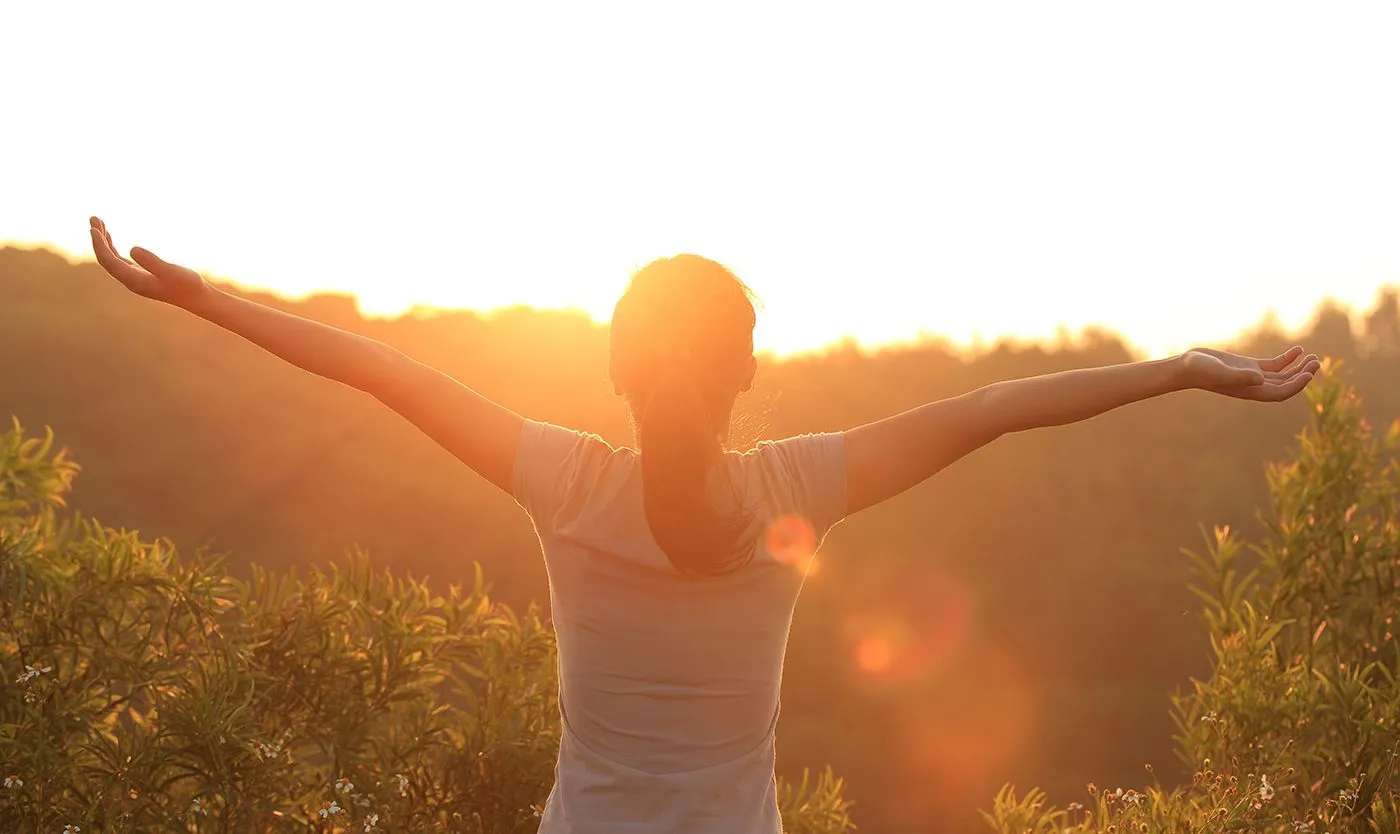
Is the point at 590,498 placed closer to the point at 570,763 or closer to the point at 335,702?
the point at 570,763

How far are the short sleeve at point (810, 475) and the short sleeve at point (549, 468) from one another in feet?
0.67

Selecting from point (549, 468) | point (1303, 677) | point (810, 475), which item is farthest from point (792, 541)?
point (1303, 677)

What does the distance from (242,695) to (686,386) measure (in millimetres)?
2398

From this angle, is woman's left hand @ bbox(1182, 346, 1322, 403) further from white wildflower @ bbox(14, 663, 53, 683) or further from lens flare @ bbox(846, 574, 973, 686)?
lens flare @ bbox(846, 574, 973, 686)

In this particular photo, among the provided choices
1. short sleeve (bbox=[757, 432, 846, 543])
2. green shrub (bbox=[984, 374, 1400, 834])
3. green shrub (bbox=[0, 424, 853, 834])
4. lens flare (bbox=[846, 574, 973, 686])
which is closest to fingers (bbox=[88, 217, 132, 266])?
short sleeve (bbox=[757, 432, 846, 543])

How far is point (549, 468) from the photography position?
1404mm

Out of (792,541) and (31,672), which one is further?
(31,672)

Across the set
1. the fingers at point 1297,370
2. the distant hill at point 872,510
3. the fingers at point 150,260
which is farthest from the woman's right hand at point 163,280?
the distant hill at point 872,510

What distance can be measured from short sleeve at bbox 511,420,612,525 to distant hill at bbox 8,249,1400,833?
15.2 metres

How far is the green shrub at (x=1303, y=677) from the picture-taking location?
3.05 meters

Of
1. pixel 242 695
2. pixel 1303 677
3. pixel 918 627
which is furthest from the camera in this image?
pixel 918 627

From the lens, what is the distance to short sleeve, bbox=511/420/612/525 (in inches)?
55.1

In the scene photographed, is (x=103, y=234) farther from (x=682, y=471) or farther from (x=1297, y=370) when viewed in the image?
(x=1297, y=370)

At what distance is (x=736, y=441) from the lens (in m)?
1.66
